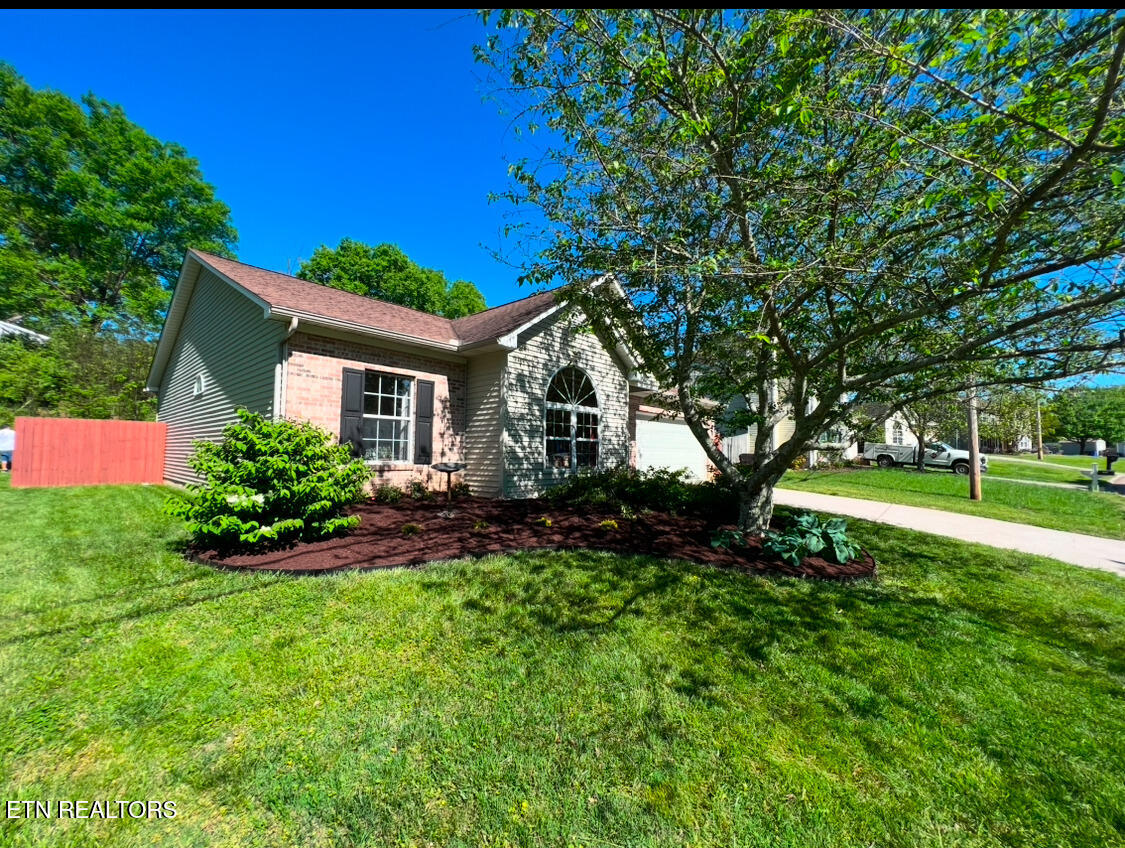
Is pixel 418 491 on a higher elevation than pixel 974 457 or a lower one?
lower

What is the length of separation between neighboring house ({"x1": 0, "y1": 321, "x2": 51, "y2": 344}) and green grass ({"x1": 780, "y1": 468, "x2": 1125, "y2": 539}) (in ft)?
101

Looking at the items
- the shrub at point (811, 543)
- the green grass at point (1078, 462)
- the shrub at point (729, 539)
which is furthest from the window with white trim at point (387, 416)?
the green grass at point (1078, 462)

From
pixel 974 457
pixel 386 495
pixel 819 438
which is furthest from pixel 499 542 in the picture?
pixel 974 457

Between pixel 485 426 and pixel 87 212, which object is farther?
pixel 87 212

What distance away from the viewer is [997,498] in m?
12.5

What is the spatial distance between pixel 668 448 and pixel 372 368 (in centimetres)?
940

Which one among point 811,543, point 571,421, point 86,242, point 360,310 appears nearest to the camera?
point 811,543

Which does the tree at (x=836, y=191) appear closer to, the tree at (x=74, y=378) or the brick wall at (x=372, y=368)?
the brick wall at (x=372, y=368)

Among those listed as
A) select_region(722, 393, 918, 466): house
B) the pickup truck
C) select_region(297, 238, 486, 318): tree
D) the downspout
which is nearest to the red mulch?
select_region(722, 393, 918, 466): house

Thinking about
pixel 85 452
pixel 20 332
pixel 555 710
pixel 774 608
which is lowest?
pixel 555 710

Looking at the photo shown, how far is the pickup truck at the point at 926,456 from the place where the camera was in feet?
73.3

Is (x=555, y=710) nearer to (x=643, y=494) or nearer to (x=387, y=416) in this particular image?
(x=643, y=494)

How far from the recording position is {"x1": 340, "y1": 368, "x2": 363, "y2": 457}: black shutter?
7.97 meters

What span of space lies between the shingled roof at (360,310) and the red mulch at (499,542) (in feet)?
11.1
